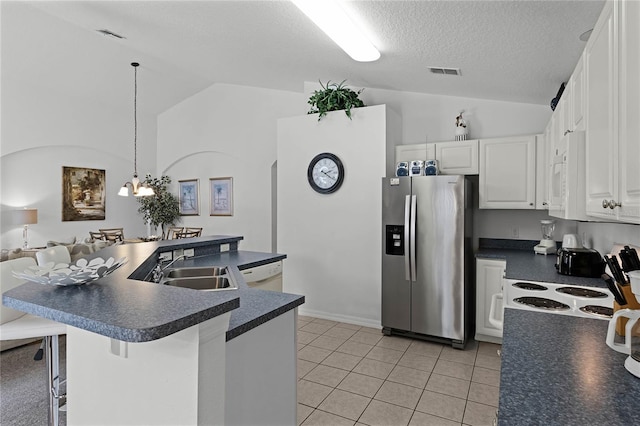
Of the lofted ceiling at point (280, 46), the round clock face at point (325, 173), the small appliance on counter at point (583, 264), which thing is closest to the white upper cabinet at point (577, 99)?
the lofted ceiling at point (280, 46)

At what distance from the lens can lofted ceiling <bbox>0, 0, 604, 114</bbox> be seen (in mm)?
2156

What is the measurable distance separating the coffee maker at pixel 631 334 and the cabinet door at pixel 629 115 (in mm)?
202

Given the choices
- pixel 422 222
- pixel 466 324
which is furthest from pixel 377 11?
pixel 466 324

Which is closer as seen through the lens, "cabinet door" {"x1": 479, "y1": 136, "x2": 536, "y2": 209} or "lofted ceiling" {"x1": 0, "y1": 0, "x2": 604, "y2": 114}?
"lofted ceiling" {"x1": 0, "y1": 0, "x2": 604, "y2": 114}

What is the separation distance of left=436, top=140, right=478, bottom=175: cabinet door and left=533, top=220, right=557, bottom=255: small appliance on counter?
861 mm

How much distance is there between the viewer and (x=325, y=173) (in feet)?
14.5

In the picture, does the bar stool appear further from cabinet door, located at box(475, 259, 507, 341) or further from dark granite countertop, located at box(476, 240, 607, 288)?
cabinet door, located at box(475, 259, 507, 341)

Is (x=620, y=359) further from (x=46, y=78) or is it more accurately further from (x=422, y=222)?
(x=46, y=78)

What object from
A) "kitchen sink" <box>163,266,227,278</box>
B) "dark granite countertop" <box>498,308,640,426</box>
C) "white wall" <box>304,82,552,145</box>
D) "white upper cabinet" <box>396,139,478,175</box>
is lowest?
"dark granite countertop" <box>498,308,640,426</box>

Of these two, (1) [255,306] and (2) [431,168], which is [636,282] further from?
(2) [431,168]

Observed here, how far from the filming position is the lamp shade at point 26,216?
5.56m

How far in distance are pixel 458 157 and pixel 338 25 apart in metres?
2.11

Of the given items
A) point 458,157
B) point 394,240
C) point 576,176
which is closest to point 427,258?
point 394,240

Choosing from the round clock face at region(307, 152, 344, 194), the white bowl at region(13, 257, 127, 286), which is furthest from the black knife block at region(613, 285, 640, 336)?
the round clock face at region(307, 152, 344, 194)
